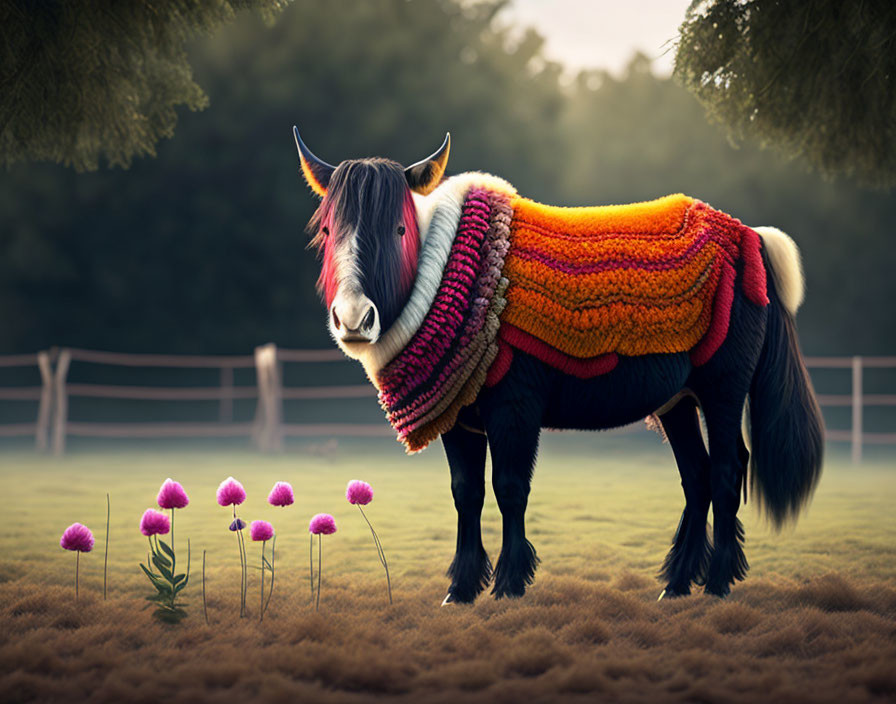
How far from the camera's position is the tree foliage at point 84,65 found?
4551 millimetres

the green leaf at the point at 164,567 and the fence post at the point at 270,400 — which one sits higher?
the fence post at the point at 270,400

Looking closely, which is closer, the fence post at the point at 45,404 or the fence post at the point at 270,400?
the fence post at the point at 45,404

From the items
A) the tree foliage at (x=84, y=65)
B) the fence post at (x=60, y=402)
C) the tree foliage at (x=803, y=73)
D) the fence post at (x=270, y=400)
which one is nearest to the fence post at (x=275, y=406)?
the fence post at (x=270, y=400)

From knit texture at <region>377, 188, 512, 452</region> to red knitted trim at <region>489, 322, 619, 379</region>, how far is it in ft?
0.23

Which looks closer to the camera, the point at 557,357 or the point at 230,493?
the point at 230,493

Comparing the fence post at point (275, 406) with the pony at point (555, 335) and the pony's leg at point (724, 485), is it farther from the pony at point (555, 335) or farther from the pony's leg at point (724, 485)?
the pony's leg at point (724, 485)

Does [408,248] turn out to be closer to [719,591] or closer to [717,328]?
[717,328]

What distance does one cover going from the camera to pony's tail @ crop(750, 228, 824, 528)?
4121mm

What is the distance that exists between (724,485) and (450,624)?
1.41m

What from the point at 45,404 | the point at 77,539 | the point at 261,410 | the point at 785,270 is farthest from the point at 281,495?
the point at 45,404

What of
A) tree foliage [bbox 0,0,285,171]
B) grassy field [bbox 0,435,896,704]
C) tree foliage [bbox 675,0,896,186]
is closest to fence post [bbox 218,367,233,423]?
grassy field [bbox 0,435,896,704]

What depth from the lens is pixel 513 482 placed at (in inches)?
143

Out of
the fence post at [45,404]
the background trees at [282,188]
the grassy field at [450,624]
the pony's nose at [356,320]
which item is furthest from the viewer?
the background trees at [282,188]

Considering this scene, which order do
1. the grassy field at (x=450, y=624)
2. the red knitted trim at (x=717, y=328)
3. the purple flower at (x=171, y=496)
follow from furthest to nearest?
1. the red knitted trim at (x=717, y=328)
2. the purple flower at (x=171, y=496)
3. the grassy field at (x=450, y=624)
